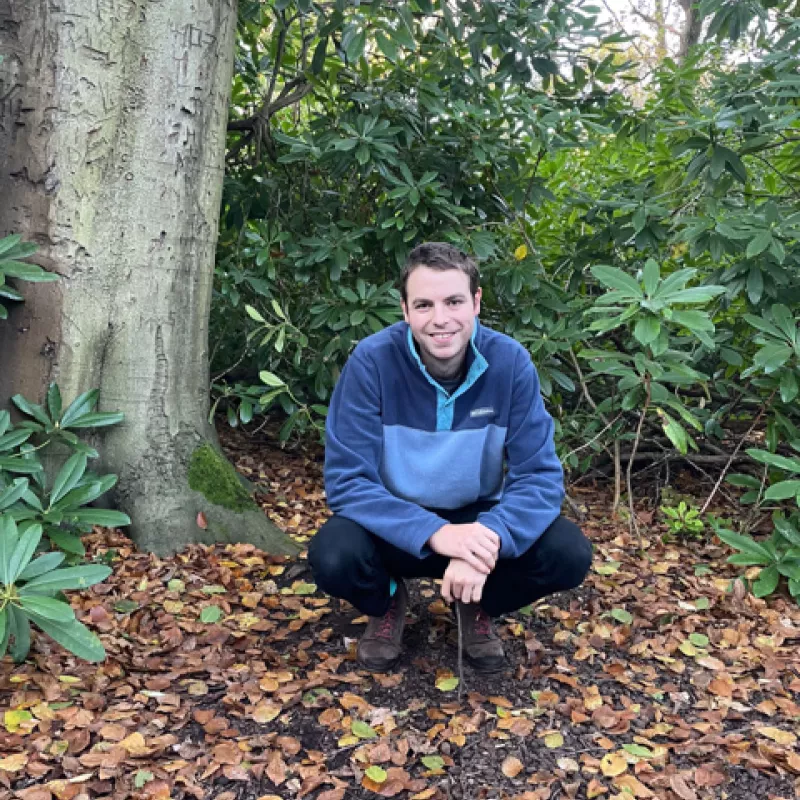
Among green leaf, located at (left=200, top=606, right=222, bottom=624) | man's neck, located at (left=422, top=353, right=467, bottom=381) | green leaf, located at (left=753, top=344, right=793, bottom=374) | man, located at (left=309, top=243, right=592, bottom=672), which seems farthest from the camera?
green leaf, located at (left=753, top=344, right=793, bottom=374)

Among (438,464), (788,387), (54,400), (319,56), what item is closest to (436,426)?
(438,464)

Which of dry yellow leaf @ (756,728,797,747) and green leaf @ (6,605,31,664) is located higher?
green leaf @ (6,605,31,664)

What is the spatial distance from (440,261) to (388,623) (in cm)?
108

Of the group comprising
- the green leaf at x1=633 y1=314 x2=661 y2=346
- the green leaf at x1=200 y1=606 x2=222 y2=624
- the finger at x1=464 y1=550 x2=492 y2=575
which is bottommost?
the green leaf at x1=200 y1=606 x2=222 y2=624

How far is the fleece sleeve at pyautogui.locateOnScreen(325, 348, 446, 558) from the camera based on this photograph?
2.09 m

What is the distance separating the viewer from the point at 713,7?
3.24 meters

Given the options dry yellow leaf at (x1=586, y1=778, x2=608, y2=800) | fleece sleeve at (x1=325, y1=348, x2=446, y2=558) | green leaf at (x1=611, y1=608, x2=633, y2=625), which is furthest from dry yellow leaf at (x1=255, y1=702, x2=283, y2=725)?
green leaf at (x1=611, y1=608, x2=633, y2=625)

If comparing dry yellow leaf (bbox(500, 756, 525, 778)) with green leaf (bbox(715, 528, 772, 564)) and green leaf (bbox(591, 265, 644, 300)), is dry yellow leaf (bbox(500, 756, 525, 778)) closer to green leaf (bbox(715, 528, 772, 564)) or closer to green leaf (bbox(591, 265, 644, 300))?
green leaf (bbox(715, 528, 772, 564))

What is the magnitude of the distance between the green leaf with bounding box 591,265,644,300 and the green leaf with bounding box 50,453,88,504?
179 centimetres

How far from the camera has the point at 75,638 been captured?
1852 mm

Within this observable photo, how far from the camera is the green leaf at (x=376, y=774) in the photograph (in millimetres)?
1876

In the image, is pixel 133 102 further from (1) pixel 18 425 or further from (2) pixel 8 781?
(2) pixel 8 781

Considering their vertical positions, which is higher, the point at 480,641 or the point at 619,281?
the point at 619,281

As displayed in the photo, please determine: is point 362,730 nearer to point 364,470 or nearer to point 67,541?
point 364,470
